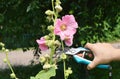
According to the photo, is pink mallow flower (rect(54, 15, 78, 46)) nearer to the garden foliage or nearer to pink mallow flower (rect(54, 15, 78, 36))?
pink mallow flower (rect(54, 15, 78, 36))

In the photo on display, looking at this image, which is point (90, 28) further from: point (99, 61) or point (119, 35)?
point (99, 61)

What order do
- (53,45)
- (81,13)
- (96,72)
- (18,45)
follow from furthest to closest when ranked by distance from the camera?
(96,72)
(18,45)
(81,13)
(53,45)

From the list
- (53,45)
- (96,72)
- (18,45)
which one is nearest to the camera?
(53,45)

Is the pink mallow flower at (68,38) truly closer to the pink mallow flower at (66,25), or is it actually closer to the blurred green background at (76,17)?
the pink mallow flower at (66,25)

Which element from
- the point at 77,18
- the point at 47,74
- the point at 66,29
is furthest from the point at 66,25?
the point at 77,18

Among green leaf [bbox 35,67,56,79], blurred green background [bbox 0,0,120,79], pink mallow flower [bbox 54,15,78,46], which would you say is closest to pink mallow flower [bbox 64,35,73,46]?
pink mallow flower [bbox 54,15,78,46]

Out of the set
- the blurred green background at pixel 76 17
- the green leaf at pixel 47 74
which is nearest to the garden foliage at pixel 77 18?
the blurred green background at pixel 76 17

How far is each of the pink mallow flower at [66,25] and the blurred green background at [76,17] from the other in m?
4.39

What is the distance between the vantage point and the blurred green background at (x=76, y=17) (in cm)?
647

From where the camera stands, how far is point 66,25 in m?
1.88

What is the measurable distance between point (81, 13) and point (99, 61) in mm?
4597

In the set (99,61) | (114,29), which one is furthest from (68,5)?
(99,61)

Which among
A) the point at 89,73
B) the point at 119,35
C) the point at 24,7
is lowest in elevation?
the point at 89,73

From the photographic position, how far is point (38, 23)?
657 centimetres
